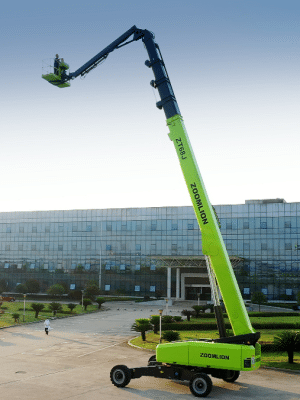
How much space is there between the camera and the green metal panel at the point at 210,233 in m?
14.7

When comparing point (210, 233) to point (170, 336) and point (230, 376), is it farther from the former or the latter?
point (170, 336)

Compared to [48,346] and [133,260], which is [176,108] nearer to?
[48,346]

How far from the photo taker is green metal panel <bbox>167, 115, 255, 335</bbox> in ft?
48.1

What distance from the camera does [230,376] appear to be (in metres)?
15.7

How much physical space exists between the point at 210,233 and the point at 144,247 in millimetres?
72317

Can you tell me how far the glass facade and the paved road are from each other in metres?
48.4

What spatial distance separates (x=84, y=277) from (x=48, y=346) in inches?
2503

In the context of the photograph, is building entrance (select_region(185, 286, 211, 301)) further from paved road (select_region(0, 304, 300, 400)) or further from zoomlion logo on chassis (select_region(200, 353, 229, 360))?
zoomlion logo on chassis (select_region(200, 353, 229, 360))

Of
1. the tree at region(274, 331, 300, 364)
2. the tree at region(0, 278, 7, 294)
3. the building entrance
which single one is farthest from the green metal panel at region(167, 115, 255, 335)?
the tree at region(0, 278, 7, 294)

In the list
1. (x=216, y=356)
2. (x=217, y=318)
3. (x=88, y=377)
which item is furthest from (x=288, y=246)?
(x=216, y=356)

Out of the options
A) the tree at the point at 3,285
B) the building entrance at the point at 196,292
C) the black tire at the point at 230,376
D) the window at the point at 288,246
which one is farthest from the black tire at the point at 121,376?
the tree at the point at 3,285

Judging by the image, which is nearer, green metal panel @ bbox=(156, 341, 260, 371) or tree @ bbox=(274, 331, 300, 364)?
green metal panel @ bbox=(156, 341, 260, 371)

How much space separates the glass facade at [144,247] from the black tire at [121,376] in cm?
5772

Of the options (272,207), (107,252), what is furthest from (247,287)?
(107,252)
